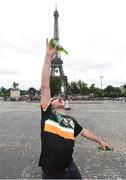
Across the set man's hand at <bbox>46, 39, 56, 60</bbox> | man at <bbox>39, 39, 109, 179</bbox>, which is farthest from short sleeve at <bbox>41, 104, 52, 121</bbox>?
man's hand at <bbox>46, 39, 56, 60</bbox>

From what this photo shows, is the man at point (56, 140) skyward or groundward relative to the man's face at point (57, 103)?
groundward

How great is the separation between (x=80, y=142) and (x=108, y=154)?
8.86 ft

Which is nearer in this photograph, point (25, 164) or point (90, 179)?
point (90, 179)

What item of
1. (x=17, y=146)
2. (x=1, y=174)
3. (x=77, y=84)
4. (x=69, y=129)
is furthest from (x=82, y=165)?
(x=77, y=84)

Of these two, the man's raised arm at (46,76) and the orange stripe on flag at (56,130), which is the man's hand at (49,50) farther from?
the orange stripe on flag at (56,130)

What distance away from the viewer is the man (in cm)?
471

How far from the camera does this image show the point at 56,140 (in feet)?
15.5

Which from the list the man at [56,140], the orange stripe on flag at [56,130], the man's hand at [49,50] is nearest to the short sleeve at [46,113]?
the man at [56,140]

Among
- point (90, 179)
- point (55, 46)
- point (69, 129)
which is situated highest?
point (55, 46)

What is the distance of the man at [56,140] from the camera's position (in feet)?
15.5

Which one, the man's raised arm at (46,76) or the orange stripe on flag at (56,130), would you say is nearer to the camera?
the orange stripe on flag at (56,130)

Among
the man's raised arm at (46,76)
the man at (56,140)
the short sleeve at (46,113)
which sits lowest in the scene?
the man at (56,140)

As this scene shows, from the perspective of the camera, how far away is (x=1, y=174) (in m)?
8.24

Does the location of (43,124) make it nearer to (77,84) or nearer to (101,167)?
(101,167)
